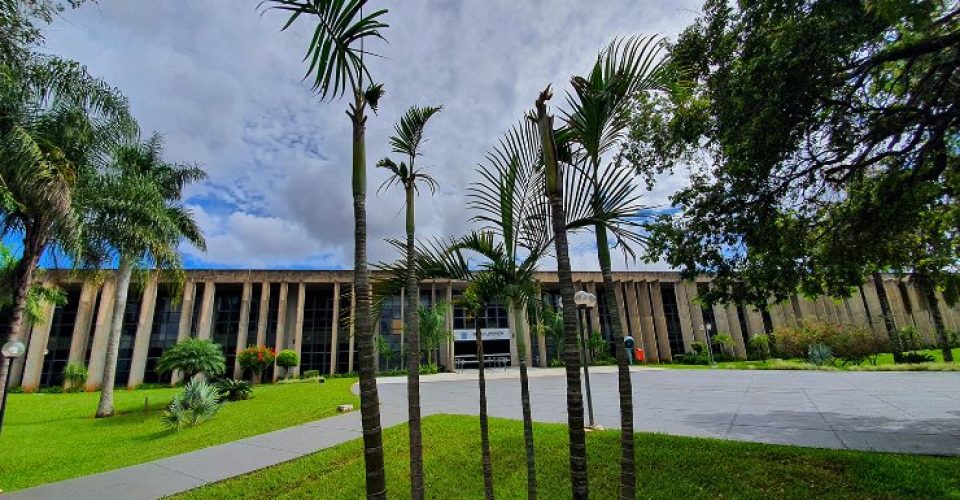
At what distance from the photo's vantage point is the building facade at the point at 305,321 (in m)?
31.5

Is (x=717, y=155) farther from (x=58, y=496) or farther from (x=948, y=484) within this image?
(x=58, y=496)

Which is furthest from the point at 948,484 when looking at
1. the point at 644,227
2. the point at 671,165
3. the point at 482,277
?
the point at 671,165

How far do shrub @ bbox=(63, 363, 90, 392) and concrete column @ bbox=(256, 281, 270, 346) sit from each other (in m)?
10.6

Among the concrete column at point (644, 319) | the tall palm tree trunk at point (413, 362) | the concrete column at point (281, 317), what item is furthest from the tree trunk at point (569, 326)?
the concrete column at point (644, 319)

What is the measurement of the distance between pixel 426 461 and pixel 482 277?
13.3 ft

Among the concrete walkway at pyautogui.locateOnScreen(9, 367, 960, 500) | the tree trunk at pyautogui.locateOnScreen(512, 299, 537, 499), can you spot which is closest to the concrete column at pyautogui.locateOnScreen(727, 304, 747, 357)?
the concrete walkway at pyautogui.locateOnScreen(9, 367, 960, 500)

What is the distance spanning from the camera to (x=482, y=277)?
15.6 feet

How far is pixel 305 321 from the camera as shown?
1511 inches

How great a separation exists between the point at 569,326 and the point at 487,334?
3728cm

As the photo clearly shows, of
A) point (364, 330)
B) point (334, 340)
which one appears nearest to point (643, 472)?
point (364, 330)

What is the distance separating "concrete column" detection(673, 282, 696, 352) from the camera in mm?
41156

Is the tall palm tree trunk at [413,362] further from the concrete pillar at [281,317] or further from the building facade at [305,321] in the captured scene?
the concrete pillar at [281,317]

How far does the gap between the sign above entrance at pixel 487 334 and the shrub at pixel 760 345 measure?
69.3 ft

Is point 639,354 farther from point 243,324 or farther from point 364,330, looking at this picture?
point 364,330
